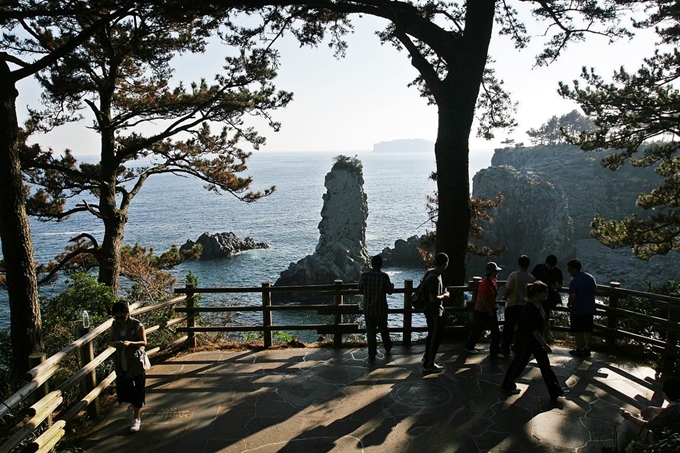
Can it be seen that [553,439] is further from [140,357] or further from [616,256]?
[616,256]

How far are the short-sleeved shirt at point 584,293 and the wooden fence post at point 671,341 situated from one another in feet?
3.63

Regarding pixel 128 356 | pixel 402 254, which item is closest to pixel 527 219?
pixel 402 254

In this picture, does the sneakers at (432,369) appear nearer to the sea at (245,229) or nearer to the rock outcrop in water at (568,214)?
the sea at (245,229)

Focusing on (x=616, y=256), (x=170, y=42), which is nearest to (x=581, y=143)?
(x=170, y=42)

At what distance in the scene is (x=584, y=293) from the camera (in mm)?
8133

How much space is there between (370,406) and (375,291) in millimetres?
1956

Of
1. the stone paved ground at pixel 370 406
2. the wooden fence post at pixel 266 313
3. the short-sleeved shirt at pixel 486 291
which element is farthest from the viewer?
the wooden fence post at pixel 266 313

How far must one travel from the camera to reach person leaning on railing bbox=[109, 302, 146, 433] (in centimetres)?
Result: 570

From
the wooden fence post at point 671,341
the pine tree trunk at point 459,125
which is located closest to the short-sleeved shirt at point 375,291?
the pine tree trunk at point 459,125

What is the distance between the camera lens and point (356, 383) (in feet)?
23.9

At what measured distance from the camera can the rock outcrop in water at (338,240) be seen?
5438cm

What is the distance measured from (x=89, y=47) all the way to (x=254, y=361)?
10.2 m

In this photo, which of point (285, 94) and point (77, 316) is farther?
point (285, 94)

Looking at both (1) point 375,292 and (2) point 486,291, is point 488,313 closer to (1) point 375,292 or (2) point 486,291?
(2) point 486,291
